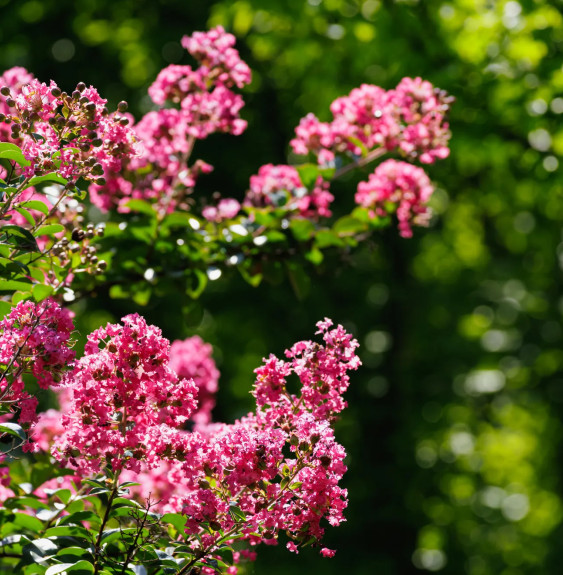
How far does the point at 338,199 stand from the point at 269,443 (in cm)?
819

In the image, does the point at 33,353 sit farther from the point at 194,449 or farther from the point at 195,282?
the point at 195,282

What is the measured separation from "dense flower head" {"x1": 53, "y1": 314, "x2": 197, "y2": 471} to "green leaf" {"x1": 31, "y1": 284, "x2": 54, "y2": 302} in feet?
0.96

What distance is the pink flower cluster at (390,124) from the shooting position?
3150 mm

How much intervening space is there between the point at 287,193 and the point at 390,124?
52cm

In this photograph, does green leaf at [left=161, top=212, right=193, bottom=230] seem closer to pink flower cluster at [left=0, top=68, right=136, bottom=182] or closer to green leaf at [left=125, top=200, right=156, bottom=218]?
green leaf at [left=125, top=200, right=156, bottom=218]

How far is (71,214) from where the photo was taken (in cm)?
254

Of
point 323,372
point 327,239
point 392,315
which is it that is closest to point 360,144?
point 327,239

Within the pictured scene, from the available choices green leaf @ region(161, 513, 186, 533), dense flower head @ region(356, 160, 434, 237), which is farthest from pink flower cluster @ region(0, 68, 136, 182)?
dense flower head @ region(356, 160, 434, 237)

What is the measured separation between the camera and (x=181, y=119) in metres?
3.05

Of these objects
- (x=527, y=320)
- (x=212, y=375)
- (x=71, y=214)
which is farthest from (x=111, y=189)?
(x=527, y=320)

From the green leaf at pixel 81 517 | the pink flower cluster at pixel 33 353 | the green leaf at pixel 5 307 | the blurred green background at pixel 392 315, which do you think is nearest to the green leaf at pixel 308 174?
the green leaf at pixel 5 307

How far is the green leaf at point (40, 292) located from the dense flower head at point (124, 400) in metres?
0.29

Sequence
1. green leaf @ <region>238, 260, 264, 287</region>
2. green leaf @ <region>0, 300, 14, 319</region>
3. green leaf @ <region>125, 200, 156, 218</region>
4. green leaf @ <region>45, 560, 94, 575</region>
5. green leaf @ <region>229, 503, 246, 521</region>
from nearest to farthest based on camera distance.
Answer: green leaf @ <region>45, 560, 94, 575</region> < green leaf @ <region>229, 503, 246, 521</region> < green leaf @ <region>0, 300, 14, 319</region> < green leaf @ <region>125, 200, 156, 218</region> < green leaf @ <region>238, 260, 264, 287</region>

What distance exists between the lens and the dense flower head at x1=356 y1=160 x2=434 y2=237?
10.7 ft
